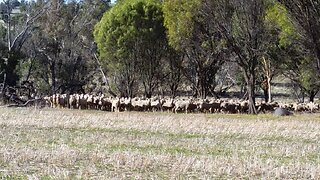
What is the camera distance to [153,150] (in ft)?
53.3

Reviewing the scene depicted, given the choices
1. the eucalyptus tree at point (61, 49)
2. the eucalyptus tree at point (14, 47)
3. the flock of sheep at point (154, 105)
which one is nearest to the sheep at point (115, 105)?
the flock of sheep at point (154, 105)

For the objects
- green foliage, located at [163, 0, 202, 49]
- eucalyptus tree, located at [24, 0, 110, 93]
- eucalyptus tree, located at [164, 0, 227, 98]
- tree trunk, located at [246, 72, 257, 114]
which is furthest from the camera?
eucalyptus tree, located at [24, 0, 110, 93]

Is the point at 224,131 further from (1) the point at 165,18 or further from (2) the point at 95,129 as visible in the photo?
(1) the point at 165,18

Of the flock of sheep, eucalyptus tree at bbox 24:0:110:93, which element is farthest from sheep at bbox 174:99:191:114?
eucalyptus tree at bbox 24:0:110:93

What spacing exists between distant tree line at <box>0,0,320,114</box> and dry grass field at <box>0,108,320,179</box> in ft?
44.3

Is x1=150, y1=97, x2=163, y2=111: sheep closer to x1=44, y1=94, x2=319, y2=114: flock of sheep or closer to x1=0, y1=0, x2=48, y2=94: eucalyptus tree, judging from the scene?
x1=44, y1=94, x2=319, y2=114: flock of sheep

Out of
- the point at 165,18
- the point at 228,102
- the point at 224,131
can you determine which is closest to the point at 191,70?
the point at 165,18

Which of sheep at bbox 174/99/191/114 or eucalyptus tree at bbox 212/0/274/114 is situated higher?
eucalyptus tree at bbox 212/0/274/114

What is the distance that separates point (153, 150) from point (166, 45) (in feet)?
120

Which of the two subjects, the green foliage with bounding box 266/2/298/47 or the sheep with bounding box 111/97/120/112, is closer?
the sheep with bounding box 111/97/120/112

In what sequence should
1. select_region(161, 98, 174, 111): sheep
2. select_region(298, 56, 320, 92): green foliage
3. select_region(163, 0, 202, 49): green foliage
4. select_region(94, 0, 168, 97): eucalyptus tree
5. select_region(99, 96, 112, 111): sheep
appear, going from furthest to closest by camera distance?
select_region(94, 0, 168, 97): eucalyptus tree, select_region(298, 56, 320, 92): green foliage, select_region(163, 0, 202, 49): green foliage, select_region(99, 96, 112, 111): sheep, select_region(161, 98, 174, 111): sheep

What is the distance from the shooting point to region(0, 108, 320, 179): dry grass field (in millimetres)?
12039

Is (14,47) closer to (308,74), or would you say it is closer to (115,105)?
(115,105)

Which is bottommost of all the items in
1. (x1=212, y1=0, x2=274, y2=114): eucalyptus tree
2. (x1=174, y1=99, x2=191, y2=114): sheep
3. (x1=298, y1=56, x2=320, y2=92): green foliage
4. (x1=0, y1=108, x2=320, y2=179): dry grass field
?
(x1=0, y1=108, x2=320, y2=179): dry grass field
